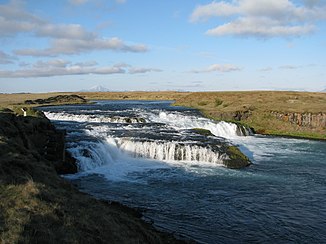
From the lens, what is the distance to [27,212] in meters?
9.31

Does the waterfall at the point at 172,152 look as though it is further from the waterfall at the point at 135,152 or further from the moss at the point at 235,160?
the moss at the point at 235,160

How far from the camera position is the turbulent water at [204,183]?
15859mm

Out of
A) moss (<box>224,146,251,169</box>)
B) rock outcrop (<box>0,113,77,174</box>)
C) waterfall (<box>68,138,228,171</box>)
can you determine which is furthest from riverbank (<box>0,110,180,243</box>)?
moss (<box>224,146,251,169</box>)

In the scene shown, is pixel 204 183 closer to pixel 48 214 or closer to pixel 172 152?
pixel 172 152

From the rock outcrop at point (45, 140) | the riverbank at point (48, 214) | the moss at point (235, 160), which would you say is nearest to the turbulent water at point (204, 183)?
the moss at point (235, 160)

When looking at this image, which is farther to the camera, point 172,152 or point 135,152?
point 135,152

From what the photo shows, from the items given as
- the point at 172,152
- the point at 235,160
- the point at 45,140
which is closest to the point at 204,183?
the point at 235,160

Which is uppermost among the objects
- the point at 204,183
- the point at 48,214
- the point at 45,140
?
the point at 45,140

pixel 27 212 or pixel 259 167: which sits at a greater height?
pixel 27 212

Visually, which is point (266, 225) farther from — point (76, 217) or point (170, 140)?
point (170, 140)

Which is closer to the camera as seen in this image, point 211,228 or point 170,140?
point 211,228

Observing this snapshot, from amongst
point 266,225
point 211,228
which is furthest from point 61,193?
point 266,225

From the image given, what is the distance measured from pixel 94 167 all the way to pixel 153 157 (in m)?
5.70

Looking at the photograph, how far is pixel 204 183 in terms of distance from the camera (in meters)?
22.8
